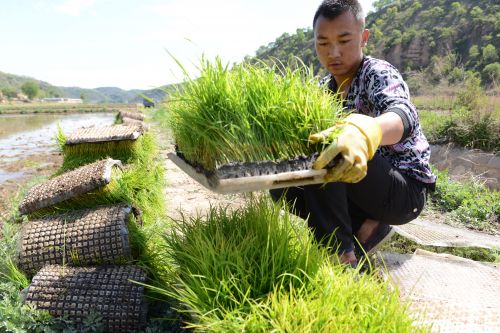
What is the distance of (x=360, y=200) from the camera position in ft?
7.55

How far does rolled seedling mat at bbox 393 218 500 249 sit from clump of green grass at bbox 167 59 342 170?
1902 millimetres

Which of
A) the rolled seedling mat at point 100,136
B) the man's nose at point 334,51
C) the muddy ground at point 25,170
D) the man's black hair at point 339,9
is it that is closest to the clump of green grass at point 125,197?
the rolled seedling mat at point 100,136

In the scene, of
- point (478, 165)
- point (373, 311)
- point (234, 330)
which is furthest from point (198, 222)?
point (478, 165)

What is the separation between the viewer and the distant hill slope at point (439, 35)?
136 ft

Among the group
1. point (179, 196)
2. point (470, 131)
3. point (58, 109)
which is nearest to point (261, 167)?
point (179, 196)

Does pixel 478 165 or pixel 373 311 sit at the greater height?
pixel 373 311

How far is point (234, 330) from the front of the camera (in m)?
1.33

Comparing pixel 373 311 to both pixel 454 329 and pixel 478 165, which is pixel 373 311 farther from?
pixel 478 165

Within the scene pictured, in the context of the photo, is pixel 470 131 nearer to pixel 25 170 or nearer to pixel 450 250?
pixel 450 250

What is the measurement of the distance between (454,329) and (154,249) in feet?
5.89

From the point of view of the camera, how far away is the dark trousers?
6.82 ft

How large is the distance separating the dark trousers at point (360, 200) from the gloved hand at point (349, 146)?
0.41 m

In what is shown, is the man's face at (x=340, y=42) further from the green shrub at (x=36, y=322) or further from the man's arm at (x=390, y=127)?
the green shrub at (x=36, y=322)

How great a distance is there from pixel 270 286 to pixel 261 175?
499 millimetres
